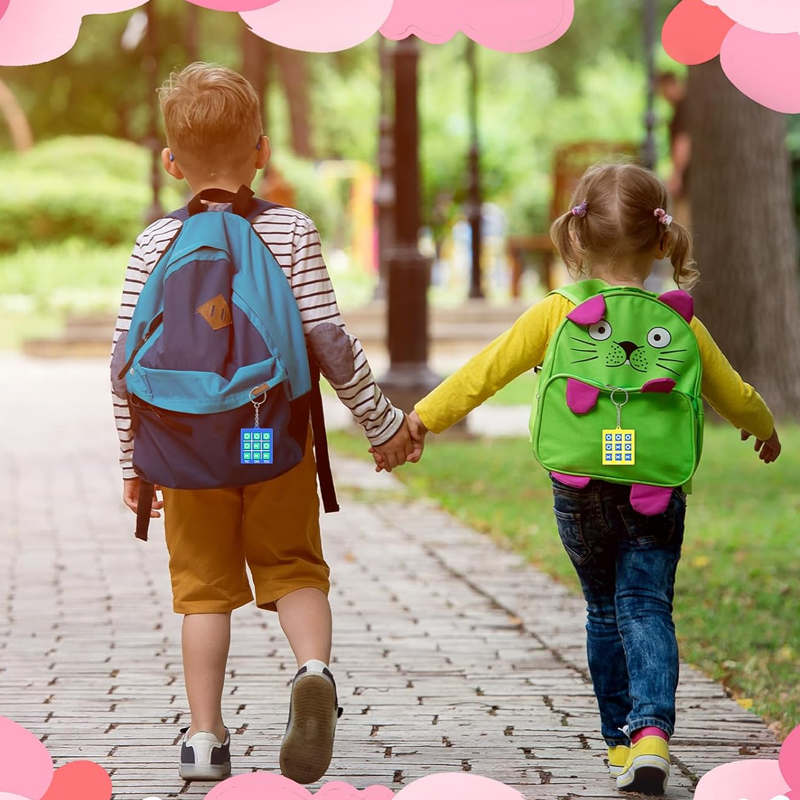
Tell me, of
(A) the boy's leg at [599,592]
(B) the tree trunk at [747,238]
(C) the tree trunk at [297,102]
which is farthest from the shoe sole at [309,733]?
(C) the tree trunk at [297,102]

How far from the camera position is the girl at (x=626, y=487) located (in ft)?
11.4

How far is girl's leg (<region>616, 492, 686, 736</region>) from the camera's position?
3477mm

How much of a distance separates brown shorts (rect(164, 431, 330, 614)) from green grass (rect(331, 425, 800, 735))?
4.97 feet

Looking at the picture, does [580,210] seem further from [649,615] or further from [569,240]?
[649,615]

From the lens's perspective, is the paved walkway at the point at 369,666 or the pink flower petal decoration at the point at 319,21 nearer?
the pink flower petal decoration at the point at 319,21

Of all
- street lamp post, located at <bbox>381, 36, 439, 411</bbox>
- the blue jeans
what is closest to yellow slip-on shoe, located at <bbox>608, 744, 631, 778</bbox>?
the blue jeans

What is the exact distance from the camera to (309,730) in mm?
3285

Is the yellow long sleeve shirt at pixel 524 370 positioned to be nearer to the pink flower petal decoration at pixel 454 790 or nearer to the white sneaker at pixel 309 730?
the white sneaker at pixel 309 730

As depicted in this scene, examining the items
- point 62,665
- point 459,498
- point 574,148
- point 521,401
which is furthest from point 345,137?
point 62,665

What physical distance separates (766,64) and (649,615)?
1359mm

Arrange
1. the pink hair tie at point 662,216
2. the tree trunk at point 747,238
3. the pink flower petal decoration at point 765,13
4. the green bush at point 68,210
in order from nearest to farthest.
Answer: the pink hair tie at point 662,216, the pink flower petal decoration at point 765,13, the tree trunk at point 747,238, the green bush at point 68,210

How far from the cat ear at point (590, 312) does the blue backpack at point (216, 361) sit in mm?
601

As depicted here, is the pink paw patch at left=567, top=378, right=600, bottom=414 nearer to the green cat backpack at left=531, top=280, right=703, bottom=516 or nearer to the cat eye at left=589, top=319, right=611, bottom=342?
the green cat backpack at left=531, top=280, right=703, bottom=516

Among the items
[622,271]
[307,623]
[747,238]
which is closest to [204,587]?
[307,623]
